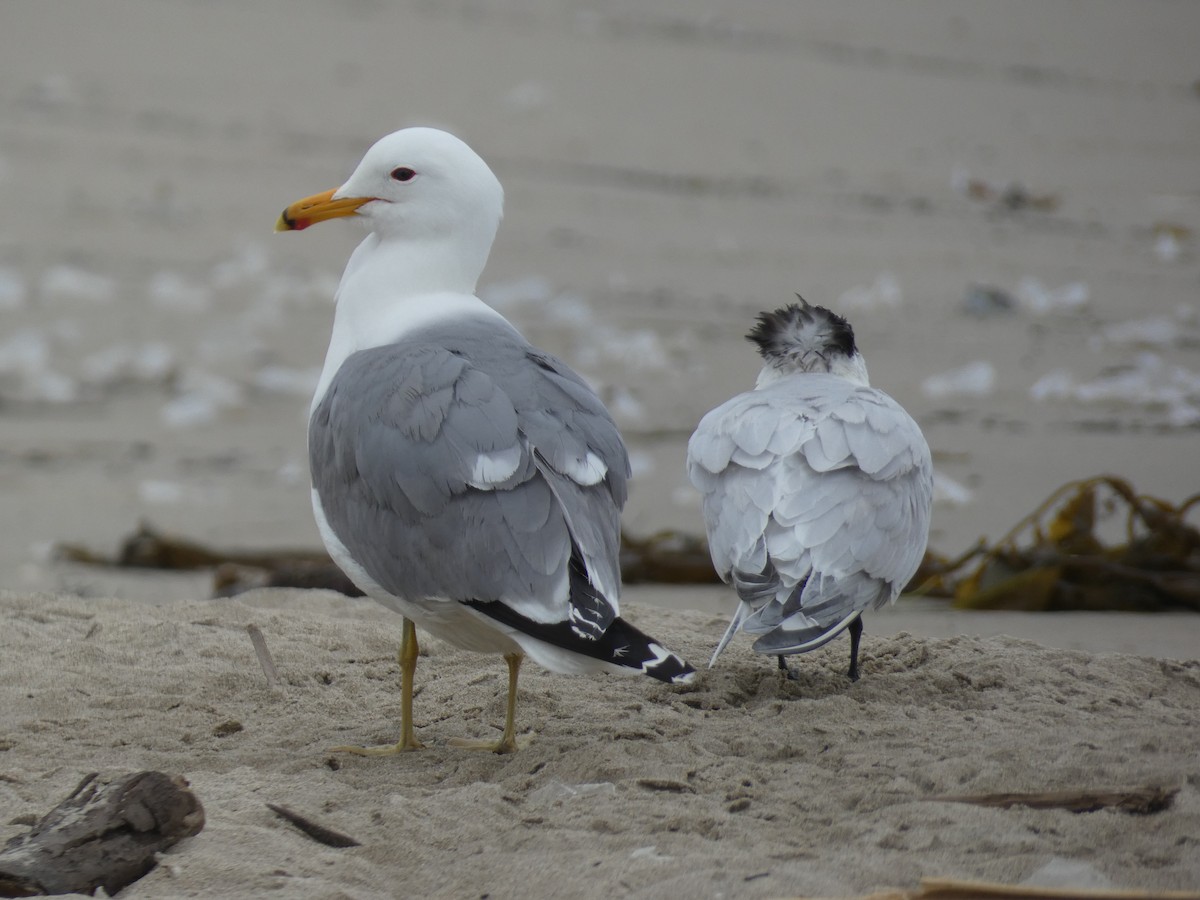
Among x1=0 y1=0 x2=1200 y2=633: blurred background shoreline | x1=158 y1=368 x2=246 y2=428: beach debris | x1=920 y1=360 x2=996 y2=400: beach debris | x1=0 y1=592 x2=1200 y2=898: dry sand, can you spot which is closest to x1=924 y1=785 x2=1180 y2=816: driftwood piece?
x1=0 y1=592 x2=1200 y2=898: dry sand

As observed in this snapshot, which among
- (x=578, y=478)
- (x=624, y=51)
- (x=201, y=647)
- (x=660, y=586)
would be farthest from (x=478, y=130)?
(x=578, y=478)

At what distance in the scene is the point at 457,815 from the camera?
296 cm

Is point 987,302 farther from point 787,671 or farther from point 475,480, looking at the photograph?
point 475,480

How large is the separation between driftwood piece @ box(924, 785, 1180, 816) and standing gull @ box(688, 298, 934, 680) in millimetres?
586

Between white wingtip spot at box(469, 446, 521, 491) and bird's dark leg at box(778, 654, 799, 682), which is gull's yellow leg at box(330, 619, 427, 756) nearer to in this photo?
white wingtip spot at box(469, 446, 521, 491)

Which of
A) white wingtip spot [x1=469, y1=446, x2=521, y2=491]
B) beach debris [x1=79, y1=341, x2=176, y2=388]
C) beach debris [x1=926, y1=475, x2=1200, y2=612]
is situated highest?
beach debris [x1=79, y1=341, x2=176, y2=388]

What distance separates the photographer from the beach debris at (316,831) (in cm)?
282

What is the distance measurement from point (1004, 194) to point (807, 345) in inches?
258

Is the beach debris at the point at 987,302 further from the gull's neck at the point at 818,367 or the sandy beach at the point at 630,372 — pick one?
the gull's neck at the point at 818,367

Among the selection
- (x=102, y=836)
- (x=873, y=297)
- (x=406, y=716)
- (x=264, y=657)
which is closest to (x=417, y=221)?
(x=264, y=657)

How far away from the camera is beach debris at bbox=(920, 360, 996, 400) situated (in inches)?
298

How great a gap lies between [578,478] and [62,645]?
1.59m

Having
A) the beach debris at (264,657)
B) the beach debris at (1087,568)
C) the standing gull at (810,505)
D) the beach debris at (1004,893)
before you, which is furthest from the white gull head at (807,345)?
the beach debris at (1004,893)

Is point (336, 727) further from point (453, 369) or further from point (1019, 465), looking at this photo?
point (1019, 465)
